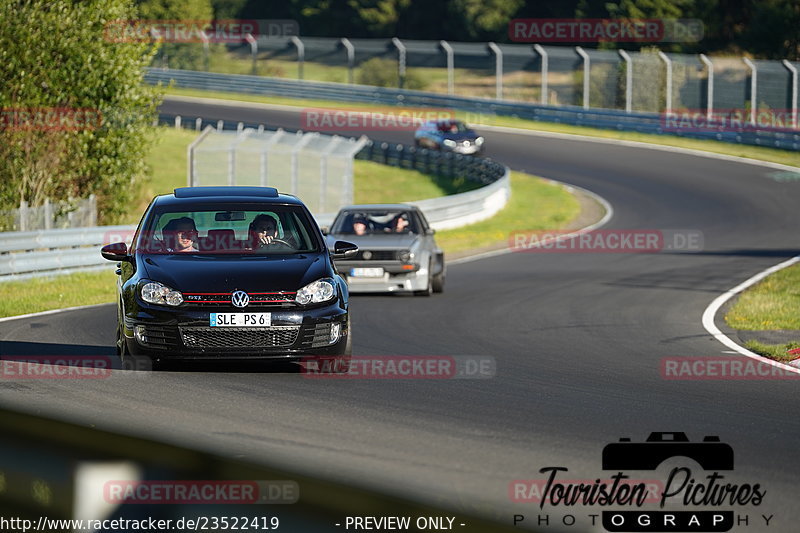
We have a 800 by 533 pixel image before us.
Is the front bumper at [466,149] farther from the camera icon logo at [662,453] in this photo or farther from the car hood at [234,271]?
the camera icon logo at [662,453]

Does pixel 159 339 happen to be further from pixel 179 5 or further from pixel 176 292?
pixel 179 5

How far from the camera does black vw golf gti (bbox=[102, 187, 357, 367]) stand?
10.0 m

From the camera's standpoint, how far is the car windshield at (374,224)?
64.3ft

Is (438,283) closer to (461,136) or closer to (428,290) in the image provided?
(428,290)

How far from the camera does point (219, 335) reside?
1003 centimetres

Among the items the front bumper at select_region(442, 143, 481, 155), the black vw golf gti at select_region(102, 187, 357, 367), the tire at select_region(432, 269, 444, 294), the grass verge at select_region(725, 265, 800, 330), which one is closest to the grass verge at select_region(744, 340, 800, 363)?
the grass verge at select_region(725, 265, 800, 330)

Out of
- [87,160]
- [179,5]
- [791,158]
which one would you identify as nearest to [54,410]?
[87,160]

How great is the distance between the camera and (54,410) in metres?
9.00

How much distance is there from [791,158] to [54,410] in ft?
127
